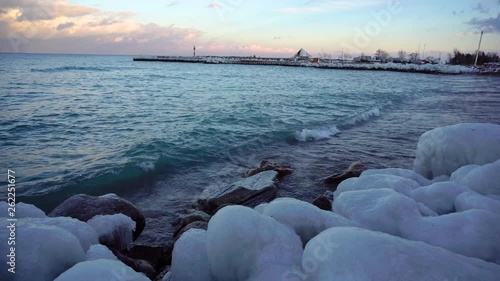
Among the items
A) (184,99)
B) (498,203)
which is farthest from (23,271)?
(184,99)

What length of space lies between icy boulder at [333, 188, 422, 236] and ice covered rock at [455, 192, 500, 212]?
2.04 ft

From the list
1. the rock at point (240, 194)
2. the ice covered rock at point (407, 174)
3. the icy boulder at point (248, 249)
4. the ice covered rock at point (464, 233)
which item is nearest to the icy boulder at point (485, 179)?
the ice covered rock at point (407, 174)

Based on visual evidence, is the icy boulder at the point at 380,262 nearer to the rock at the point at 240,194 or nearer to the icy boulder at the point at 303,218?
the icy boulder at the point at 303,218

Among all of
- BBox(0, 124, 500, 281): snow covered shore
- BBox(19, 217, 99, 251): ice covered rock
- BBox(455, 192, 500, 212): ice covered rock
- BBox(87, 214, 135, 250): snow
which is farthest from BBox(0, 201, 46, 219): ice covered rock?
BBox(455, 192, 500, 212): ice covered rock

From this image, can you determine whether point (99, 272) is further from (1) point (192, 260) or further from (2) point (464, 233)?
(2) point (464, 233)

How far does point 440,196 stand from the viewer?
4148 millimetres

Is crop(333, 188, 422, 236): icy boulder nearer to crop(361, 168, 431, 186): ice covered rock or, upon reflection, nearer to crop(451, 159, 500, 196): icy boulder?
crop(451, 159, 500, 196): icy boulder

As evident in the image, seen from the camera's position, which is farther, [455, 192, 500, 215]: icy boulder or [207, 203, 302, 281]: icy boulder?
[455, 192, 500, 215]: icy boulder

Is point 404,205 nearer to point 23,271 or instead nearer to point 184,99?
point 23,271

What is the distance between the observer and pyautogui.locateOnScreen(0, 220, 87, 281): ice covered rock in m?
2.64

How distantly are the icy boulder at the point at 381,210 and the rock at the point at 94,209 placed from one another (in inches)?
123

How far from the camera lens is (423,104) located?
69.5 ft

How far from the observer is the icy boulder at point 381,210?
11.3 ft

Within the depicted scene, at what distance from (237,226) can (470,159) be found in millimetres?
4569
